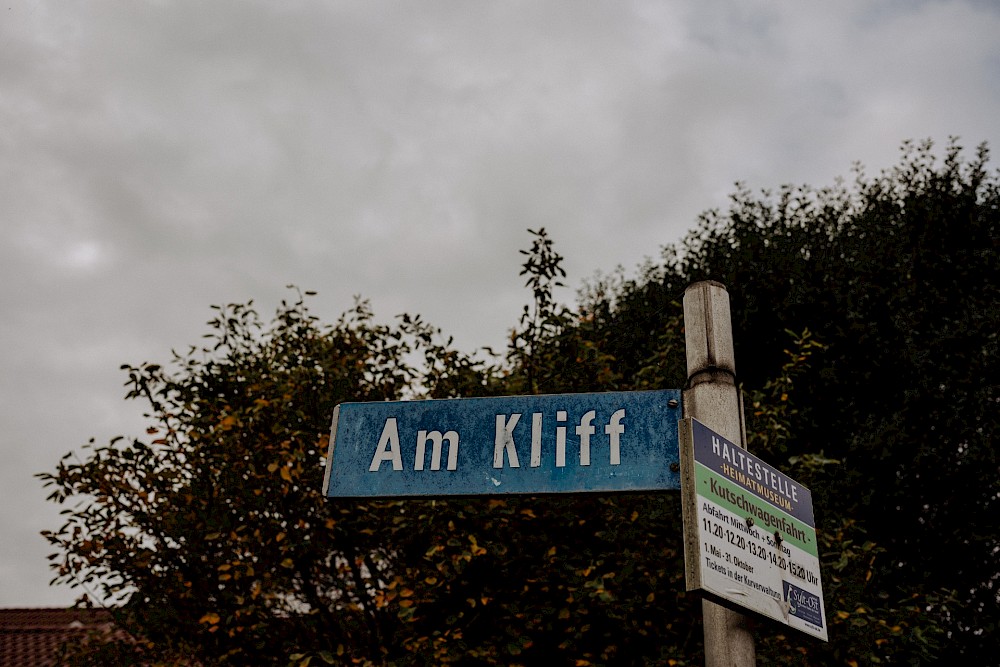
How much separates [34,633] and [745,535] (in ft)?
74.6

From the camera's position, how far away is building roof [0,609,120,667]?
18953mm

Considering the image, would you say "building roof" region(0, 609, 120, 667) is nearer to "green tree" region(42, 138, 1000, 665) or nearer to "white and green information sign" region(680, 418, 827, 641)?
"green tree" region(42, 138, 1000, 665)

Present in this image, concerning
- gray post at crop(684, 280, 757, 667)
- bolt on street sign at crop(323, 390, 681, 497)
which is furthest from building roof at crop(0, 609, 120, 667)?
gray post at crop(684, 280, 757, 667)

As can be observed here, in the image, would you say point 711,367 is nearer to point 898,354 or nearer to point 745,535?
point 745,535

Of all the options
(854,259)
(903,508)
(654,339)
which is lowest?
(903,508)

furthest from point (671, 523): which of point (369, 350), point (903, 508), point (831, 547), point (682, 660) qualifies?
point (903, 508)

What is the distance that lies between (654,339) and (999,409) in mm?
5387

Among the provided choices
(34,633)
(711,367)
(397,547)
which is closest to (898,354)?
(397,547)

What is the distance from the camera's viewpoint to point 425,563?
8.34 meters

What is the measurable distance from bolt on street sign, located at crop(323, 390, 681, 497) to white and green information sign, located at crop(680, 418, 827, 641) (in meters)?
0.28

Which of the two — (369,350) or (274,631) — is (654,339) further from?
(274,631)

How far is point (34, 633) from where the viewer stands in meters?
20.8

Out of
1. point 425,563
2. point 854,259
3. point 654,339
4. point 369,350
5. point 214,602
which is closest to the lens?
point 425,563

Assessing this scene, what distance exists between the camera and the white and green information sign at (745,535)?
2.62m
